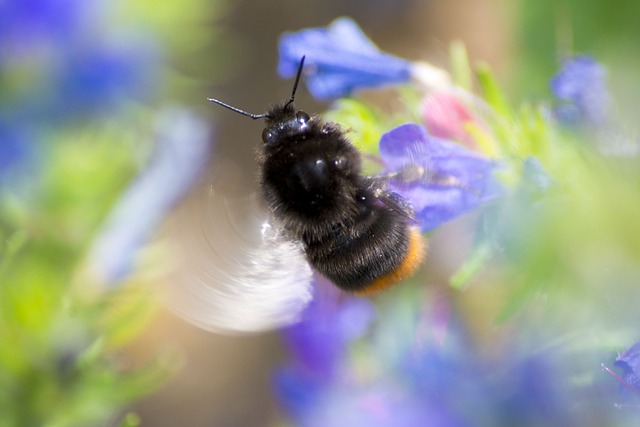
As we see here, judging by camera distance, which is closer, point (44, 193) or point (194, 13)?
point (44, 193)

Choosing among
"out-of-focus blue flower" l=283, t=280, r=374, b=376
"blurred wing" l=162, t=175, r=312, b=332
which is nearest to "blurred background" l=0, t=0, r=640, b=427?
"blurred wing" l=162, t=175, r=312, b=332

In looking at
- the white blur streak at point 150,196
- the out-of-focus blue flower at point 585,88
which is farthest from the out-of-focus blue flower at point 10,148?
the out-of-focus blue flower at point 585,88

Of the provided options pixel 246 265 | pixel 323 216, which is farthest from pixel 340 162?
pixel 246 265

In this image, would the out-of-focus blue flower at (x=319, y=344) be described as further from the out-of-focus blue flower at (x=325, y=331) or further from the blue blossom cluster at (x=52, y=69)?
the blue blossom cluster at (x=52, y=69)

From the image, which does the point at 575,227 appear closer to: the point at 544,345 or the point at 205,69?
the point at 544,345

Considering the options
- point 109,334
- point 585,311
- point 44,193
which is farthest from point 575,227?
point 44,193

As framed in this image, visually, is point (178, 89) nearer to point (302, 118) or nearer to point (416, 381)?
point (416, 381)

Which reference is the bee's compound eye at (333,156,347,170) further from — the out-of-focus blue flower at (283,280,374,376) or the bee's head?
the out-of-focus blue flower at (283,280,374,376)

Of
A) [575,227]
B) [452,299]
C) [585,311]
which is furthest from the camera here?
[452,299]
